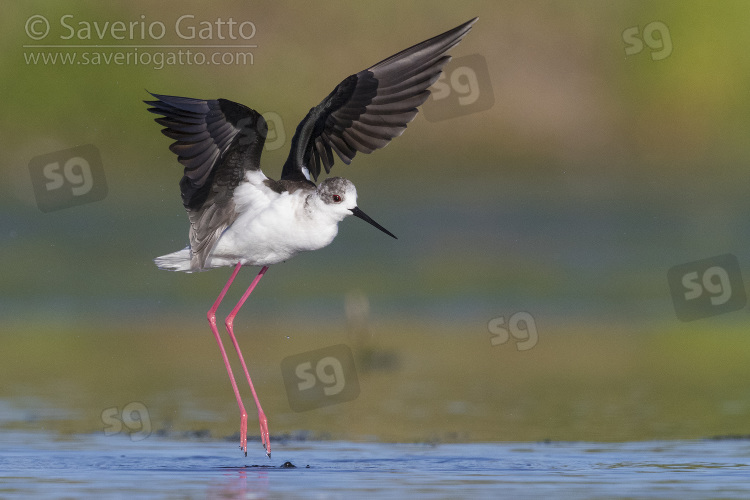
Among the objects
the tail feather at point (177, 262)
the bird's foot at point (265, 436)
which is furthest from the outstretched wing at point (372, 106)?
the bird's foot at point (265, 436)

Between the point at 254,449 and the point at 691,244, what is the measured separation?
12.6m

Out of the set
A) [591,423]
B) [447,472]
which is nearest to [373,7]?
[591,423]

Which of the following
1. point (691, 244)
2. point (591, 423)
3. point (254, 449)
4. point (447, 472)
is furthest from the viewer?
point (691, 244)

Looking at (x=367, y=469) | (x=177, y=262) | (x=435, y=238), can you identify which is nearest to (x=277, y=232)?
(x=177, y=262)

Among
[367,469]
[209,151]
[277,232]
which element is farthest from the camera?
[277,232]

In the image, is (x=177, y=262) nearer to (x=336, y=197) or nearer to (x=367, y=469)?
(x=336, y=197)

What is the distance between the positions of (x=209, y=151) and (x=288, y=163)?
1090 millimetres

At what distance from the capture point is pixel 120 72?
84.2 ft

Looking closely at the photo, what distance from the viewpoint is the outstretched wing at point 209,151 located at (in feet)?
33.5

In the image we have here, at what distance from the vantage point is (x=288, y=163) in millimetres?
11391

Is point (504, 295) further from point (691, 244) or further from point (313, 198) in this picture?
point (313, 198)

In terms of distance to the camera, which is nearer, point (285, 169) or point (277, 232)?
point (277, 232)

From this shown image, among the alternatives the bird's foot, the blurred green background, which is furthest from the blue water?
the blurred green background

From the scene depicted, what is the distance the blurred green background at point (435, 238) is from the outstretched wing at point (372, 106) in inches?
81.6
